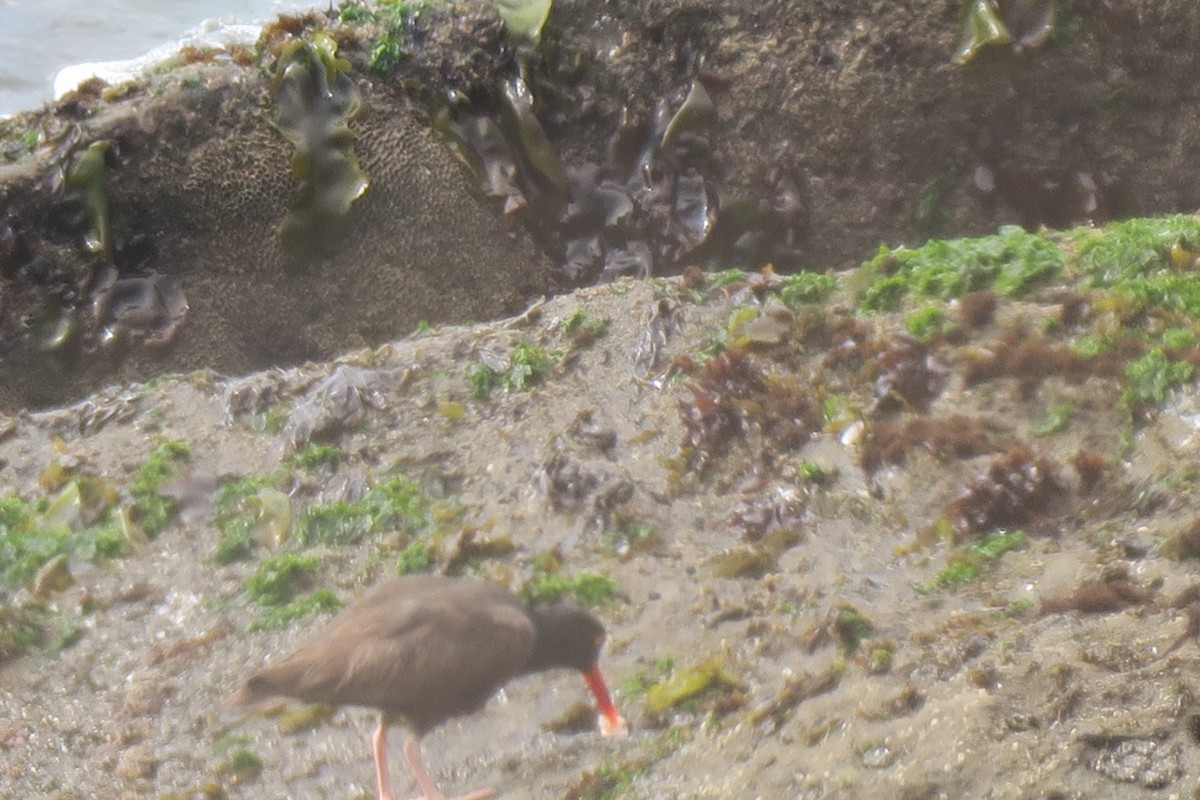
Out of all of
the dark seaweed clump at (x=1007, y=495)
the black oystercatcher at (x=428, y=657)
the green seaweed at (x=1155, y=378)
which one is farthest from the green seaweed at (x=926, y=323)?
the black oystercatcher at (x=428, y=657)

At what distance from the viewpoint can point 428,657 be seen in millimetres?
1889

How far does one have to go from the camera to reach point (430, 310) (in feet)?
17.3

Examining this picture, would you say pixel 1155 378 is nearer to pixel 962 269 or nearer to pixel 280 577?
pixel 962 269

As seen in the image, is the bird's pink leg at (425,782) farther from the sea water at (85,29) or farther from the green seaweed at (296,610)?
the sea water at (85,29)

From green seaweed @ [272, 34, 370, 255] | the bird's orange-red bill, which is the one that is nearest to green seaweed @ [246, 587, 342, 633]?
the bird's orange-red bill

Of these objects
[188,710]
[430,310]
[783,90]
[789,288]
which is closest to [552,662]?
[188,710]

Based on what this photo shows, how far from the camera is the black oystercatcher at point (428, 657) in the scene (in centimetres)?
187

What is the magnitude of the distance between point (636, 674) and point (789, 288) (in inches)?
76.7

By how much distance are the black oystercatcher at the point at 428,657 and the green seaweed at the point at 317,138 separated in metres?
3.42

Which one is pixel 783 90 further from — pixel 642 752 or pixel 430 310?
pixel 642 752

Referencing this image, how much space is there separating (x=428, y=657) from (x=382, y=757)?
162mm

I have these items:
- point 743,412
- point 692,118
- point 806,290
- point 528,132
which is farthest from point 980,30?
point 743,412

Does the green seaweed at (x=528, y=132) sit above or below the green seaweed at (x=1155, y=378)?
above

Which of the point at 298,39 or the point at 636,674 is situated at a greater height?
the point at 298,39
